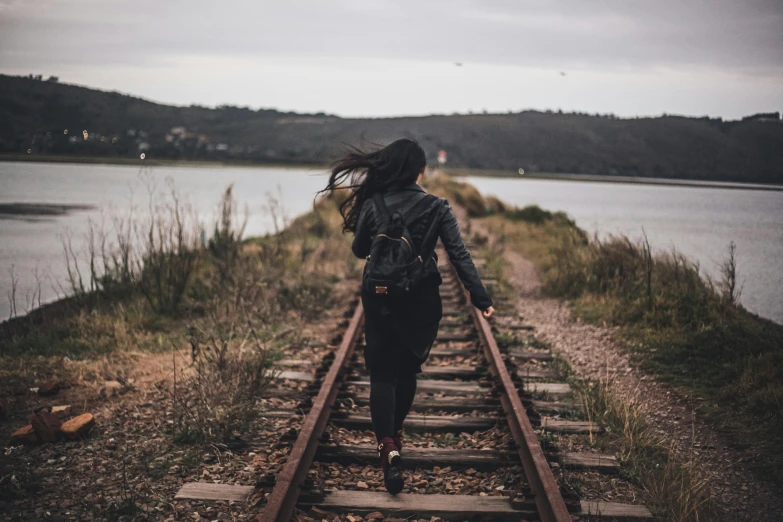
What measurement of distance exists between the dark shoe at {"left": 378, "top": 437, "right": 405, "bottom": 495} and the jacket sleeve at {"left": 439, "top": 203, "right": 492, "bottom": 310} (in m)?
0.92

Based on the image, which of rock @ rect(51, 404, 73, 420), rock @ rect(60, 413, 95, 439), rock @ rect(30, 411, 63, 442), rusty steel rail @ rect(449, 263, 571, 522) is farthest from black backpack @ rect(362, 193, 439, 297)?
rock @ rect(51, 404, 73, 420)

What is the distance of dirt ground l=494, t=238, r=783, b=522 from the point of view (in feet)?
12.3

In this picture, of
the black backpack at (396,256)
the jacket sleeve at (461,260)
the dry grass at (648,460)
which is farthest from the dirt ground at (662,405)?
the black backpack at (396,256)

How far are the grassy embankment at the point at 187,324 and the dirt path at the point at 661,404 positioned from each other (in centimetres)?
302

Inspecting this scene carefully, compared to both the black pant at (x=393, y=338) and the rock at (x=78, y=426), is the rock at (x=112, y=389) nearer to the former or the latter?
the rock at (x=78, y=426)

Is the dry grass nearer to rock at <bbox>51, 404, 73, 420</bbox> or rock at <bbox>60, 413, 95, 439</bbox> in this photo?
rock at <bbox>60, 413, 95, 439</bbox>

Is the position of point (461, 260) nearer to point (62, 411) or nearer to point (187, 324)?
point (62, 411)

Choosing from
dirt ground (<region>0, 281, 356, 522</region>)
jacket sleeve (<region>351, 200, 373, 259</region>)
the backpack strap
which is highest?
the backpack strap

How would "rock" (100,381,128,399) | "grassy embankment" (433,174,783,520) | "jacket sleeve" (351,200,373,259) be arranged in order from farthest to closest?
"rock" (100,381,128,399)
"grassy embankment" (433,174,783,520)
"jacket sleeve" (351,200,373,259)

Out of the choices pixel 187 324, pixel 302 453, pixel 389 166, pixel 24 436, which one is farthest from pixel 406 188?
pixel 187 324

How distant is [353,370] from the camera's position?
5879 mm

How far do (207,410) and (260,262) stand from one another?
229 inches

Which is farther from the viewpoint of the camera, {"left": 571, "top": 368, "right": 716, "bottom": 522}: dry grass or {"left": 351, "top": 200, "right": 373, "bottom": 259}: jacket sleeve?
{"left": 351, "top": 200, "right": 373, "bottom": 259}: jacket sleeve

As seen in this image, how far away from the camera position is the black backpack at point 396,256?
3.40 m
